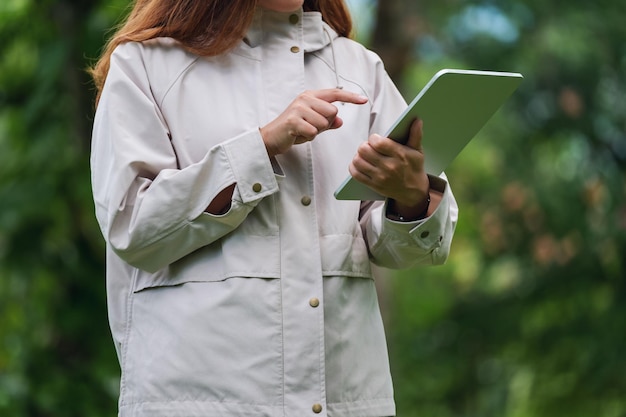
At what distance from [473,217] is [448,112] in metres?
8.67

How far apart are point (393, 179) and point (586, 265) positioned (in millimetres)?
7065

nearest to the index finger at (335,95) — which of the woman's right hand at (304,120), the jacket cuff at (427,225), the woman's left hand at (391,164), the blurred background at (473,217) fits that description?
the woman's right hand at (304,120)

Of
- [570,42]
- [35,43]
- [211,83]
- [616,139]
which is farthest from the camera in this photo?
[616,139]

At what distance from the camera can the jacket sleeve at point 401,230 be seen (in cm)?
230

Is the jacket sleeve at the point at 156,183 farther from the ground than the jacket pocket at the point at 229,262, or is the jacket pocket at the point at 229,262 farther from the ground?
the jacket sleeve at the point at 156,183

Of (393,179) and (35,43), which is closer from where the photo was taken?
(393,179)

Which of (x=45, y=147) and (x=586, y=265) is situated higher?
(x=45, y=147)

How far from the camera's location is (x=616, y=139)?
913cm

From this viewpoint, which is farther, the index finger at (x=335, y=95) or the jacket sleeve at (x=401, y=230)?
the jacket sleeve at (x=401, y=230)

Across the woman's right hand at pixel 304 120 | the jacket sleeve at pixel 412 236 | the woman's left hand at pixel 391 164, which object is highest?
the woman's right hand at pixel 304 120

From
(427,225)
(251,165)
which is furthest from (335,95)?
(427,225)

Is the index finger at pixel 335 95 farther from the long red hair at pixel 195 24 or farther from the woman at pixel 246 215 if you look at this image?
the long red hair at pixel 195 24

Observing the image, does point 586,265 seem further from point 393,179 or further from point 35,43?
point 393,179

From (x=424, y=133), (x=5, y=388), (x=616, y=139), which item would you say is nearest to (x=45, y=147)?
(x=5, y=388)
